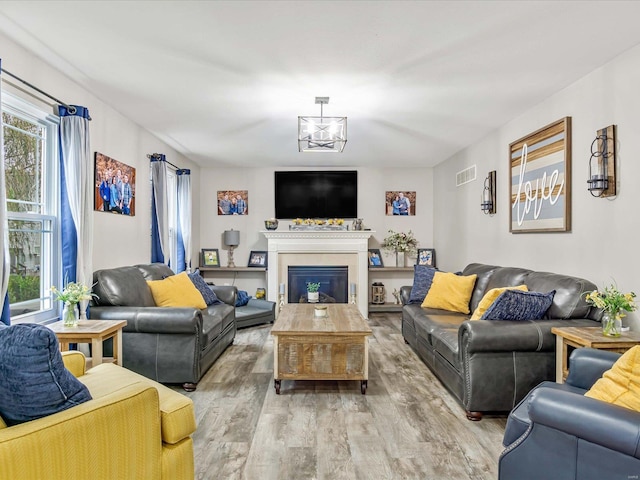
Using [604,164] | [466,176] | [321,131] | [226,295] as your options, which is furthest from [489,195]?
[226,295]

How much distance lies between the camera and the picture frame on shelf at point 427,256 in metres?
6.88

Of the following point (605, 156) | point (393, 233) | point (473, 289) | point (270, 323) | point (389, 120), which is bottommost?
point (270, 323)

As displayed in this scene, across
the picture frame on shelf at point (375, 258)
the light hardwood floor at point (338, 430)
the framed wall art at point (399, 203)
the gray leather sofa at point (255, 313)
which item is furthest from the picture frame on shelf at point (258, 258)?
the light hardwood floor at point (338, 430)

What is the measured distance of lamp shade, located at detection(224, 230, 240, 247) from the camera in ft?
22.3

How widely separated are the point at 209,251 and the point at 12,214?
160 inches

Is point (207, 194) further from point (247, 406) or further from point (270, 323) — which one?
point (247, 406)

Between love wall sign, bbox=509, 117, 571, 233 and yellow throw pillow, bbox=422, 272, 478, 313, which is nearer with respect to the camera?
love wall sign, bbox=509, 117, 571, 233

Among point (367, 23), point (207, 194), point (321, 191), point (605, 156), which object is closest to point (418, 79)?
point (367, 23)

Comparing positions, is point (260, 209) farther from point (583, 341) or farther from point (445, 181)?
point (583, 341)

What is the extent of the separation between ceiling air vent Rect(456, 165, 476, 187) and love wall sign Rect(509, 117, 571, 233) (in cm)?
103

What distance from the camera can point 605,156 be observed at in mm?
2898

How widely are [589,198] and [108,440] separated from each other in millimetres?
3455

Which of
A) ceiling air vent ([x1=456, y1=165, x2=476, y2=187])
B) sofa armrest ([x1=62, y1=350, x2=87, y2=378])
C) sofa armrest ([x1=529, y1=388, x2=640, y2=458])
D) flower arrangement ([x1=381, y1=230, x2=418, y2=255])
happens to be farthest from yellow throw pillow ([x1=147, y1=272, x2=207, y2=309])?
ceiling air vent ([x1=456, y1=165, x2=476, y2=187])

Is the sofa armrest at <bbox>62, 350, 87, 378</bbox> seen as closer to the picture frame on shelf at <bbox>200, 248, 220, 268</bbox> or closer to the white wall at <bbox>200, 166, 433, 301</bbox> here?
the picture frame on shelf at <bbox>200, 248, 220, 268</bbox>
